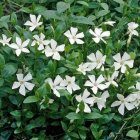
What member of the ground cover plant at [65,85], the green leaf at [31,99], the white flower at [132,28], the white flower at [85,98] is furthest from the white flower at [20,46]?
the white flower at [132,28]

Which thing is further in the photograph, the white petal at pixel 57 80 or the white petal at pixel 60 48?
the white petal at pixel 60 48

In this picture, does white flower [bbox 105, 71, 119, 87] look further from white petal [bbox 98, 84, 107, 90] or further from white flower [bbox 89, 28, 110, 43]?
white flower [bbox 89, 28, 110, 43]

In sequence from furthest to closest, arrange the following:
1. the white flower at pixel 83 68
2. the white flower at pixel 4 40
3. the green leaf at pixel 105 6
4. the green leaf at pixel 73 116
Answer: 1. the green leaf at pixel 105 6
2. the white flower at pixel 4 40
3. the white flower at pixel 83 68
4. the green leaf at pixel 73 116

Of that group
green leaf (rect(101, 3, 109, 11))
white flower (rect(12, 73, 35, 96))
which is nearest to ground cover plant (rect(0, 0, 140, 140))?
white flower (rect(12, 73, 35, 96))

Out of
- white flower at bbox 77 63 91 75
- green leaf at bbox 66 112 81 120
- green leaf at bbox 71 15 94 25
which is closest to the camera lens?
green leaf at bbox 66 112 81 120

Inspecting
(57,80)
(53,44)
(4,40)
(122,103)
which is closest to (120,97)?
(122,103)

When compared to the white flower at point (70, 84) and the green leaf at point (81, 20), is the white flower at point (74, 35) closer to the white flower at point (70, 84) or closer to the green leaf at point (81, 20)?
the green leaf at point (81, 20)

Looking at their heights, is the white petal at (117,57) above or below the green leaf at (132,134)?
above

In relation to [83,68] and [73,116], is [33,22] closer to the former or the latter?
[83,68]
